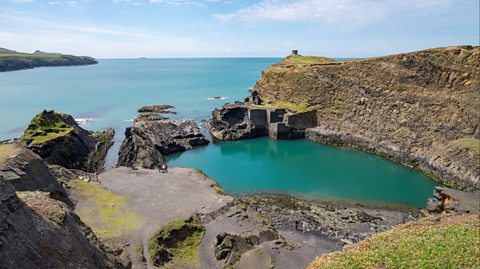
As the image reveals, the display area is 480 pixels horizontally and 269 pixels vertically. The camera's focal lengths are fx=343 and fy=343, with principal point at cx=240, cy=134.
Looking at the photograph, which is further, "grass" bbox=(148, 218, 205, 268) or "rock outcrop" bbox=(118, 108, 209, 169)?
"rock outcrop" bbox=(118, 108, 209, 169)

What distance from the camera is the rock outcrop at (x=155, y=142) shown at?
138ft

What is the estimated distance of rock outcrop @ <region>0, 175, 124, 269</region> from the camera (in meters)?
8.69

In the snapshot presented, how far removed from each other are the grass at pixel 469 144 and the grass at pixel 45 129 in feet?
159

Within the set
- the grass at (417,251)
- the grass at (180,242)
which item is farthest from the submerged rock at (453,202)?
the grass at (180,242)

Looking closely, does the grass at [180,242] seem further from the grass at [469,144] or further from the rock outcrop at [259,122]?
the rock outcrop at [259,122]

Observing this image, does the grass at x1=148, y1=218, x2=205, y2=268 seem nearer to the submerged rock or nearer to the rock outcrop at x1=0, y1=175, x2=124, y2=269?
the rock outcrop at x1=0, y1=175, x2=124, y2=269

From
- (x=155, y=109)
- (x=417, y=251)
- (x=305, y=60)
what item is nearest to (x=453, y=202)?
(x=417, y=251)

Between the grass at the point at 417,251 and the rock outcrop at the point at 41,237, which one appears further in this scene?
the grass at the point at 417,251

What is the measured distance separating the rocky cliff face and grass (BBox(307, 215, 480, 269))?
24048 mm

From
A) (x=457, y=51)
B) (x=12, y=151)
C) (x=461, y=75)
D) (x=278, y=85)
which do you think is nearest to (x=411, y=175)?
(x=461, y=75)

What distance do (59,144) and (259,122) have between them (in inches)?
1256

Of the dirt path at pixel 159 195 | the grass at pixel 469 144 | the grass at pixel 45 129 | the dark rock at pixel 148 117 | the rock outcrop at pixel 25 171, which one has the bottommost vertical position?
the dark rock at pixel 148 117

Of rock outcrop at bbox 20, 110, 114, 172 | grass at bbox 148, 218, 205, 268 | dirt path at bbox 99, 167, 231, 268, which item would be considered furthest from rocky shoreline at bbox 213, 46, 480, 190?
grass at bbox 148, 218, 205, 268

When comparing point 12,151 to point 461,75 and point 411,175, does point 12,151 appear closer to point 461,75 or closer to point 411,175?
point 411,175
